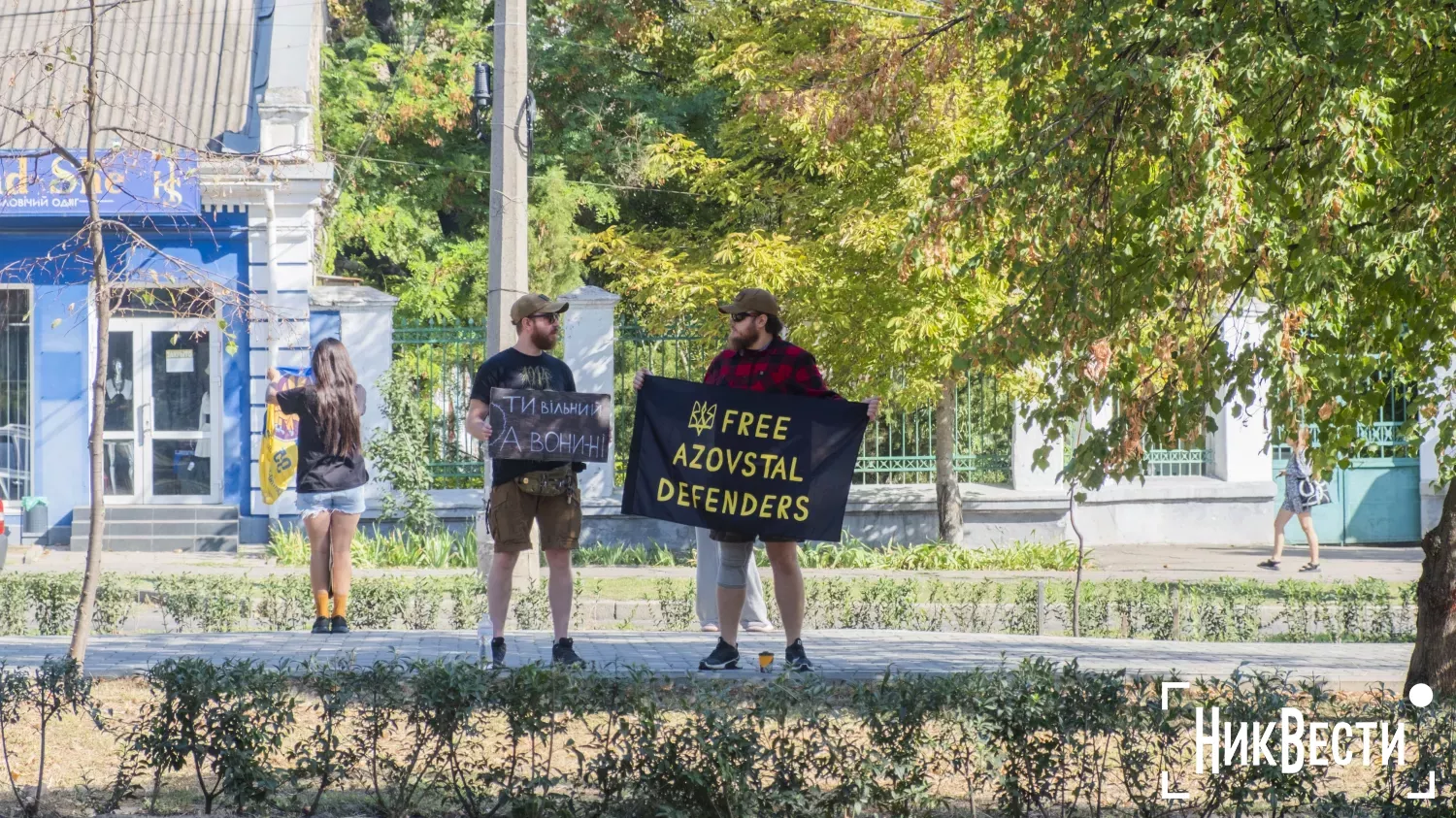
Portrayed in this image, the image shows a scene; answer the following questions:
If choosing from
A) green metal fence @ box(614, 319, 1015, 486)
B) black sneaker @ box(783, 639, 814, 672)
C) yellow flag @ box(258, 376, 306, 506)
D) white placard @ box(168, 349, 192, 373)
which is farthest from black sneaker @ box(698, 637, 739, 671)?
white placard @ box(168, 349, 192, 373)

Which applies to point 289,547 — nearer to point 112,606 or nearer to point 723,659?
point 112,606

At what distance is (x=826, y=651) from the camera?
9188 millimetres

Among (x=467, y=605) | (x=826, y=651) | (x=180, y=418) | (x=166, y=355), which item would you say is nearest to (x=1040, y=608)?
(x=826, y=651)

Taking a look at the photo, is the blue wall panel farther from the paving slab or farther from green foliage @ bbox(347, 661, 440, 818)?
green foliage @ bbox(347, 661, 440, 818)

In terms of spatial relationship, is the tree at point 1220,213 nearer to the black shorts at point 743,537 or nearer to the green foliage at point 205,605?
the black shorts at point 743,537

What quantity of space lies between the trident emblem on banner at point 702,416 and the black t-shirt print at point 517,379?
0.63 metres

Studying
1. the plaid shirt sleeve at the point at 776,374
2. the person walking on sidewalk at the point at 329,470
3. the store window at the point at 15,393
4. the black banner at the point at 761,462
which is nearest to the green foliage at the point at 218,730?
the black banner at the point at 761,462

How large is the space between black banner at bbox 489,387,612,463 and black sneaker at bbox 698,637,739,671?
1.16 metres

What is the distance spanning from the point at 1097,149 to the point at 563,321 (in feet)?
39.7

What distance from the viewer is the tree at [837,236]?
52.8ft

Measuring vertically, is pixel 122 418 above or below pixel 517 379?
above

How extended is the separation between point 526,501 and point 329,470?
7.78ft

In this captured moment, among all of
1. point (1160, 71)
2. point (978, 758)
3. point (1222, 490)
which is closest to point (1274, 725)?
point (978, 758)

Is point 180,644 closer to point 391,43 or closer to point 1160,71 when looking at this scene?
point 1160,71
